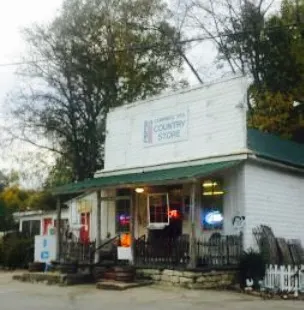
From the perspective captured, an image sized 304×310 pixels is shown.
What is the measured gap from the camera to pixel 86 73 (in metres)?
34.6

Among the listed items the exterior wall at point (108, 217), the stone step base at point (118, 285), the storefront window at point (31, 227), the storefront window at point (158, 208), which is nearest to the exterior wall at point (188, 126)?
the exterior wall at point (108, 217)

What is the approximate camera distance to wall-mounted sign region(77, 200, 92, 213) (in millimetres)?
22750

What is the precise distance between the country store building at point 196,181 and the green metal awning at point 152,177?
44 millimetres

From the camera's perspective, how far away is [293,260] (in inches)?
706

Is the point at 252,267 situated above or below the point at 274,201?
below

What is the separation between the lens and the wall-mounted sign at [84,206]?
22.8 metres

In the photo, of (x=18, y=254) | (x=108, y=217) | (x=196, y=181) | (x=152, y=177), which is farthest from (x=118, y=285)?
(x=18, y=254)

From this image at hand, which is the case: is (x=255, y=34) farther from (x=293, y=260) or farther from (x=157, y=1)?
(x=293, y=260)

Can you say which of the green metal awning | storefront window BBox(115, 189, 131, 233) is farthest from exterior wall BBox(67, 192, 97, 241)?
the green metal awning

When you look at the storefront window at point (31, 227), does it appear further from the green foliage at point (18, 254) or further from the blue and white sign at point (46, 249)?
the blue and white sign at point (46, 249)

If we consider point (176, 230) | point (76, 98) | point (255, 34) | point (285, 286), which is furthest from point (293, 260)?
point (76, 98)

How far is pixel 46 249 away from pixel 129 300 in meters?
7.45

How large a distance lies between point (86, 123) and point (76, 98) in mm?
1639

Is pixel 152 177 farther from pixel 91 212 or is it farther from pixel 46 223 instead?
pixel 46 223
